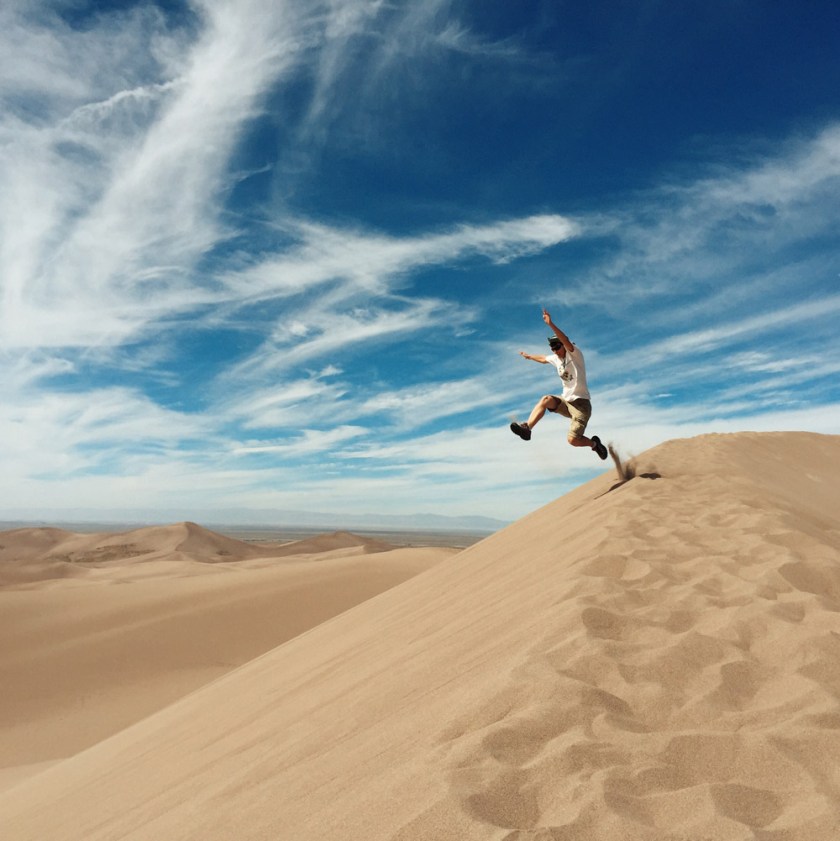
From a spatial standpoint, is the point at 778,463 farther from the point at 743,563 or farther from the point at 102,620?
the point at 102,620

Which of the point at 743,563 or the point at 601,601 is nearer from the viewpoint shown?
the point at 601,601

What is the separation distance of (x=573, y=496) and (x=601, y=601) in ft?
16.4

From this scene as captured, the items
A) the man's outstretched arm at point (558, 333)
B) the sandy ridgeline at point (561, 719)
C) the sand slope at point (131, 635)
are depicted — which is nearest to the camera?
the sandy ridgeline at point (561, 719)

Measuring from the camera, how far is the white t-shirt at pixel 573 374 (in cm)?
626

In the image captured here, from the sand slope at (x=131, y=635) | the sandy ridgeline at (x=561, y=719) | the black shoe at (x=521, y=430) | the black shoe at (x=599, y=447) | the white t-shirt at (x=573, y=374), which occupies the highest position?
the white t-shirt at (x=573, y=374)

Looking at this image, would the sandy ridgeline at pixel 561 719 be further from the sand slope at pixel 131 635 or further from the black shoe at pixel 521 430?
the sand slope at pixel 131 635

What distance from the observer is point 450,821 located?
5.67 feet

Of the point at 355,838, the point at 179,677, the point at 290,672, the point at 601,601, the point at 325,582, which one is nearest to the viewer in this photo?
the point at 355,838

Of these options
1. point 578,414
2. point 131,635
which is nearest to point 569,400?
point 578,414

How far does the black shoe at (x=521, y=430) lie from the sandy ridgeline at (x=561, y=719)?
122 cm

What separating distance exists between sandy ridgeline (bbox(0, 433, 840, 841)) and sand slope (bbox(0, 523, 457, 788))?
5034mm

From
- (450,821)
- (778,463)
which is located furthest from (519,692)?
(778,463)

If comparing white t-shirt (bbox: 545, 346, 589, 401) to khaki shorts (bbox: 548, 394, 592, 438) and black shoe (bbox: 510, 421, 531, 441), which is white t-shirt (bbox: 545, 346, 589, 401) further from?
black shoe (bbox: 510, 421, 531, 441)

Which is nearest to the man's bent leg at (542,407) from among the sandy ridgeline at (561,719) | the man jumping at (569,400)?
the man jumping at (569,400)
